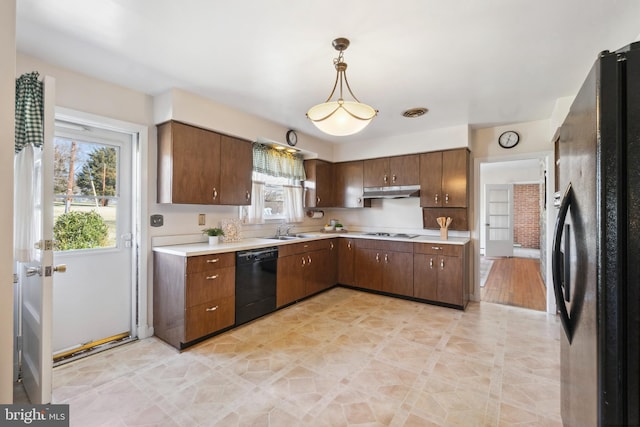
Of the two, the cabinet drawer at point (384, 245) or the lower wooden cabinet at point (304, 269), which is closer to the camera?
the lower wooden cabinet at point (304, 269)

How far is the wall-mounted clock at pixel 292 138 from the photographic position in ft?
13.5

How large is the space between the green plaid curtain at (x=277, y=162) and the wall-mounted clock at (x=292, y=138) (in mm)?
281

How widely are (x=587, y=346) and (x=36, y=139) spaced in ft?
9.14

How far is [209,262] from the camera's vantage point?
2746 mm

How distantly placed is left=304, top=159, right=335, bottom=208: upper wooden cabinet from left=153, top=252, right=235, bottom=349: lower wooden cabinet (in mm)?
2102

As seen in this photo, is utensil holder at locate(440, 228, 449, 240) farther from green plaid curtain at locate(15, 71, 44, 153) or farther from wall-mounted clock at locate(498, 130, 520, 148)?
green plaid curtain at locate(15, 71, 44, 153)

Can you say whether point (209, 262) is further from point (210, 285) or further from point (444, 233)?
point (444, 233)

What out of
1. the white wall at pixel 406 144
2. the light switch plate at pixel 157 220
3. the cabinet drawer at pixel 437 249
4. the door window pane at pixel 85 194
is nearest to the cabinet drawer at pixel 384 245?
the cabinet drawer at pixel 437 249

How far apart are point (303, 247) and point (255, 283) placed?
2.97 ft

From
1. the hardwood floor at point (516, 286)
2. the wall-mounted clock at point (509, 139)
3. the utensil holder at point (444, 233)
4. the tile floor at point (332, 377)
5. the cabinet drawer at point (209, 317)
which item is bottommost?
the tile floor at point (332, 377)

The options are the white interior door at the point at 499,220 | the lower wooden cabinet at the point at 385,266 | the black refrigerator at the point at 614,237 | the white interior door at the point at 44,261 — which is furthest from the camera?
the white interior door at the point at 499,220

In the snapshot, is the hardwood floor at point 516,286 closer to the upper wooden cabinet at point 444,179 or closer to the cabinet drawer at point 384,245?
the cabinet drawer at point 384,245

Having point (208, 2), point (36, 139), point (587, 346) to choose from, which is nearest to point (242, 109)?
point (208, 2)
